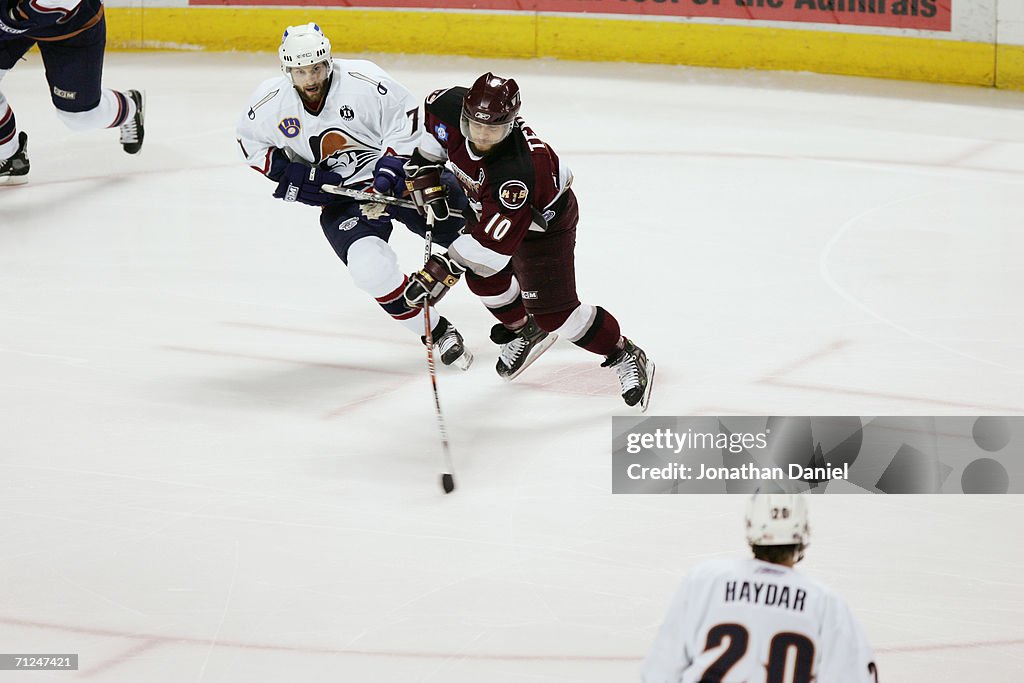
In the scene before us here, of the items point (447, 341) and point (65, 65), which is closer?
point (447, 341)

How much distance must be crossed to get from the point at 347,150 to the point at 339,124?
97 millimetres

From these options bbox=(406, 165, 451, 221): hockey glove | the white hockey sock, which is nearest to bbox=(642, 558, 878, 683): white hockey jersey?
bbox=(406, 165, 451, 221): hockey glove

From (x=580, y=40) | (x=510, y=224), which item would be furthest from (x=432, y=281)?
(x=580, y=40)

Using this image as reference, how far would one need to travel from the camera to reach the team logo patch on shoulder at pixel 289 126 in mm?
4809

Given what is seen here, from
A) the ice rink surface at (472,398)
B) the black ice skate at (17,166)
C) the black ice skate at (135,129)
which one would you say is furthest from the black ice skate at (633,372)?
the black ice skate at (17,166)

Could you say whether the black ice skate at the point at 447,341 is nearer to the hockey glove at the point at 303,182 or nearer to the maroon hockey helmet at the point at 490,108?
the hockey glove at the point at 303,182

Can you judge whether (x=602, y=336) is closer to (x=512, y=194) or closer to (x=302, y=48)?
(x=512, y=194)

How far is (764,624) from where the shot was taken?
2055 millimetres

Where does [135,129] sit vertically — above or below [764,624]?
below

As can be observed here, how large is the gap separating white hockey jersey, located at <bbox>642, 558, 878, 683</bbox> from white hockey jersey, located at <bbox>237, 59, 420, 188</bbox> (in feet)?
9.56

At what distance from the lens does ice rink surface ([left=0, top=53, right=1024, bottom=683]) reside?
319 cm

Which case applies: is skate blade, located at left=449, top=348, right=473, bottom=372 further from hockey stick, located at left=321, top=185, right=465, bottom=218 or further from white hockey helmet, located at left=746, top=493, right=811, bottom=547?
white hockey helmet, located at left=746, top=493, right=811, bottom=547

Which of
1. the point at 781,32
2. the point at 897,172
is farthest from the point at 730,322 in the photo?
the point at 781,32

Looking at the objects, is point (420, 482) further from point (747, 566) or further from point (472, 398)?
point (747, 566)
